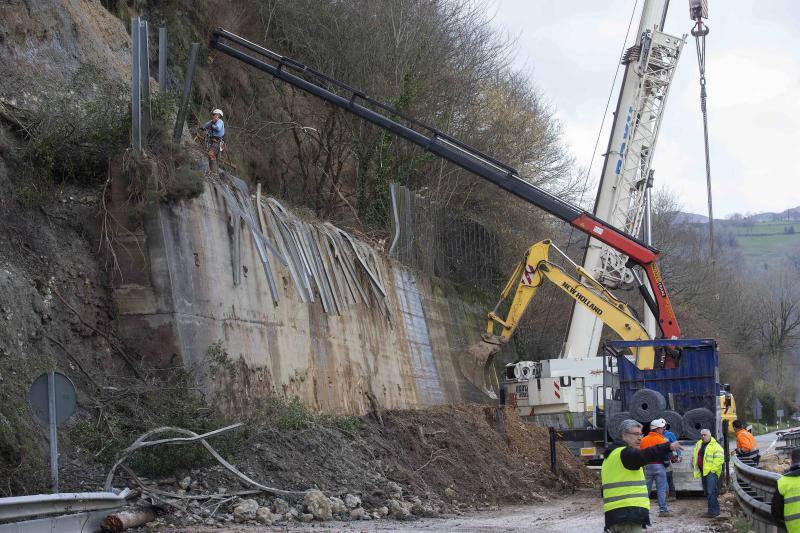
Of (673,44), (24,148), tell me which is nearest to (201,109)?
(24,148)

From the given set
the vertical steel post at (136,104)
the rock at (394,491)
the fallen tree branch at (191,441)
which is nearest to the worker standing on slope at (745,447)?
the rock at (394,491)

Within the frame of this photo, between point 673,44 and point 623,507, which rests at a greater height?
point 673,44

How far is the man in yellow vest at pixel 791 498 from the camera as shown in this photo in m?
8.80

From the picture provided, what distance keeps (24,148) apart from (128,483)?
5788 millimetres

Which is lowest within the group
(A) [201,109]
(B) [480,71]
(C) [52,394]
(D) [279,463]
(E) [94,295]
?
(D) [279,463]

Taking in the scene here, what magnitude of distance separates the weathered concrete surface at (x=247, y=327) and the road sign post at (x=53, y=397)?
15.6 ft

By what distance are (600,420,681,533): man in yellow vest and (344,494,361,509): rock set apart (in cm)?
698

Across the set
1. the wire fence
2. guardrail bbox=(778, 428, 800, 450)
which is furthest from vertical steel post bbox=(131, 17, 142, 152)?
guardrail bbox=(778, 428, 800, 450)

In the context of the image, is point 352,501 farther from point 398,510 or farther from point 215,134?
point 215,134

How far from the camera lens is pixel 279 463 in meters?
15.9

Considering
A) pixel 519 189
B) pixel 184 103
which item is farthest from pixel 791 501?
pixel 519 189

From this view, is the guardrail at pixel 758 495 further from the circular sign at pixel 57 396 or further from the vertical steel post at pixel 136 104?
the vertical steel post at pixel 136 104

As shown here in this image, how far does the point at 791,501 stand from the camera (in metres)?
8.85

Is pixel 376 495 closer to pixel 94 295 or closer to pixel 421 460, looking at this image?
pixel 421 460
